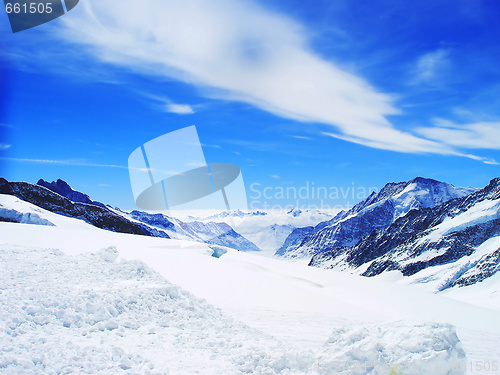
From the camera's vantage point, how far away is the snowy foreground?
9.05 m

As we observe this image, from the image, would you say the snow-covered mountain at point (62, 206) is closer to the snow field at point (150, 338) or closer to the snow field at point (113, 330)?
the snow field at point (113, 330)

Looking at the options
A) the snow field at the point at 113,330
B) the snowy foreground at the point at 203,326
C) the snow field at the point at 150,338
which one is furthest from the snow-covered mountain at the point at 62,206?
the snow field at the point at 150,338

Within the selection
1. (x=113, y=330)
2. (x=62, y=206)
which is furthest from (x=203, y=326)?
(x=62, y=206)

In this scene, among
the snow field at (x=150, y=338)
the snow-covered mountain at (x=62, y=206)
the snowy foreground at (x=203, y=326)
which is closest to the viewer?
the snow field at (x=150, y=338)

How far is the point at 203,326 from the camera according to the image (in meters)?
12.5

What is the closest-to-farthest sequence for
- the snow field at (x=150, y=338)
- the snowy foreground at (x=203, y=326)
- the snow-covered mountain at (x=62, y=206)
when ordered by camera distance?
the snow field at (x=150, y=338) < the snowy foreground at (x=203, y=326) < the snow-covered mountain at (x=62, y=206)

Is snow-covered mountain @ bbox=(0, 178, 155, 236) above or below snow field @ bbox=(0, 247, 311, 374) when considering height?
above

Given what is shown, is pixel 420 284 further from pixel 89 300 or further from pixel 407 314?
pixel 89 300

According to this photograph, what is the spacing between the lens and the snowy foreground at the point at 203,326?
29.7 ft

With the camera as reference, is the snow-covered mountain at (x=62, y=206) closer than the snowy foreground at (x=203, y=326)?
No

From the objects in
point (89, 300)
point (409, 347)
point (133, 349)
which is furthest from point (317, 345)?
point (89, 300)

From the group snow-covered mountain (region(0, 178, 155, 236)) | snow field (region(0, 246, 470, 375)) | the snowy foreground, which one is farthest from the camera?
snow-covered mountain (region(0, 178, 155, 236))

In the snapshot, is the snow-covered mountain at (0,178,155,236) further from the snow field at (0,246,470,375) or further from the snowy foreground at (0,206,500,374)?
the snow field at (0,246,470,375)

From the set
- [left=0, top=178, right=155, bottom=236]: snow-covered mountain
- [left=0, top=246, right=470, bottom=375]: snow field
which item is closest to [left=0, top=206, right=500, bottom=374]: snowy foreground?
[left=0, top=246, right=470, bottom=375]: snow field
